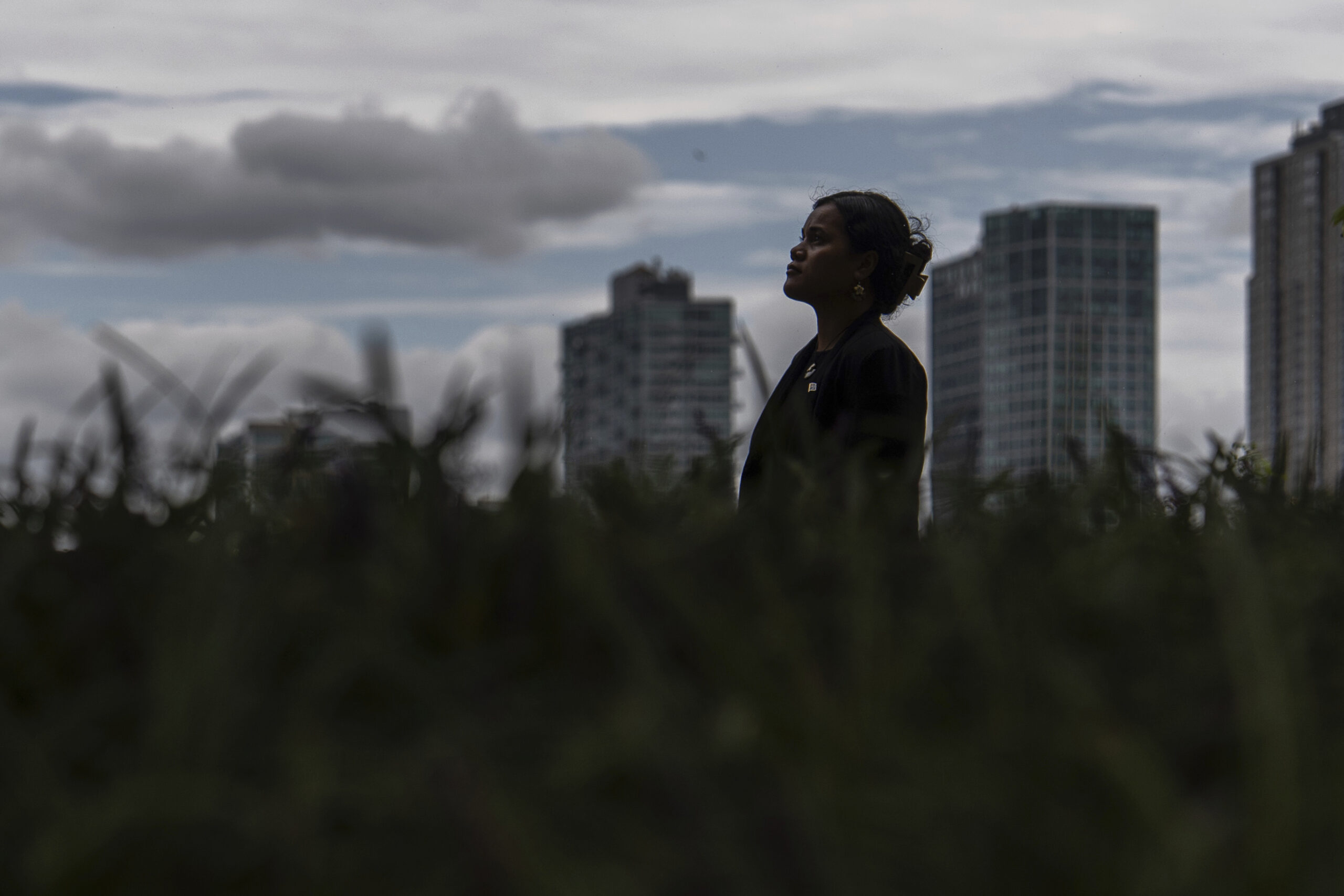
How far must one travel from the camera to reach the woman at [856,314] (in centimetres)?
503

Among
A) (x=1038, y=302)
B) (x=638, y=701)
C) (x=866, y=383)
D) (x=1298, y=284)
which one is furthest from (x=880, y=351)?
(x=1038, y=302)

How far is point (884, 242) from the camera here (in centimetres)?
623

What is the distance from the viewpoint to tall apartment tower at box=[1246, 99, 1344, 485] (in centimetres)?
11706

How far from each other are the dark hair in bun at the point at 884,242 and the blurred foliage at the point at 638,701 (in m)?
4.30

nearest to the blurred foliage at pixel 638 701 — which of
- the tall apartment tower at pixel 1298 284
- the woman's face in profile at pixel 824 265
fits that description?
the woman's face in profile at pixel 824 265

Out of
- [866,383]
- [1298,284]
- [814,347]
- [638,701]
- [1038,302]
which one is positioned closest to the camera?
[638,701]

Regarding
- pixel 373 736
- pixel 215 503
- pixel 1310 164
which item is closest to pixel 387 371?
pixel 215 503

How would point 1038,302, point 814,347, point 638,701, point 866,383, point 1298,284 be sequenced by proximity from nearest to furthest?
point 638,701, point 866,383, point 814,347, point 1298,284, point 1038,302

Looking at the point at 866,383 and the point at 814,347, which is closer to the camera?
the point at 866,383

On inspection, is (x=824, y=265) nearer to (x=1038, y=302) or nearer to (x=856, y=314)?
(x=856, y=314)

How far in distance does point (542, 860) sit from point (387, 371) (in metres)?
1.03

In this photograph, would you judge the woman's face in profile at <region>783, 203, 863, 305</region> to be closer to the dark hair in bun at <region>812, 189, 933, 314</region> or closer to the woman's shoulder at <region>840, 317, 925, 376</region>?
the dark hair in bun at <region>812, 189, 933, 314</region>

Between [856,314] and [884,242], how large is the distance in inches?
14.9

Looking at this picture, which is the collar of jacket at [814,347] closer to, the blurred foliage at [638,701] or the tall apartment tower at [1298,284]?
the blurred foliage at [638,701]
